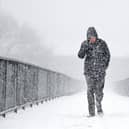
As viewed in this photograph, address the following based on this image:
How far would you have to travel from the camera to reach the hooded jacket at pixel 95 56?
33.2ft

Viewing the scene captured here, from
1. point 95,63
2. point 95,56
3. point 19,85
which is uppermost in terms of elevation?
point 95,56

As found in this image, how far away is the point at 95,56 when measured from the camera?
10.2 metres

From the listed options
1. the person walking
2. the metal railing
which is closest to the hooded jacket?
the person walking

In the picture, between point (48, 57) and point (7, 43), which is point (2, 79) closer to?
point (7, 43)

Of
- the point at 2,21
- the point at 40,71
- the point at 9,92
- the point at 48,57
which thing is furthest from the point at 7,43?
the point at 9,92

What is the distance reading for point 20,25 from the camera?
104 metres

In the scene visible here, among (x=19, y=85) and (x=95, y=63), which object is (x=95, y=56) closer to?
(x=95, y=63)

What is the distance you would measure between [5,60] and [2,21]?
8632 cm

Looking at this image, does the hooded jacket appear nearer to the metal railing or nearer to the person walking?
the person walking

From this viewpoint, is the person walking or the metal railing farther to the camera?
the person walking

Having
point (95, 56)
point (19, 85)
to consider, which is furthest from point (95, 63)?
point (19, 85)

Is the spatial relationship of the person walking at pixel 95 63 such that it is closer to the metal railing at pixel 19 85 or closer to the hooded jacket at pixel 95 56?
the hooded jacket at pixel 95 56

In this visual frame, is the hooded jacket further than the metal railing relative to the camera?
Yes

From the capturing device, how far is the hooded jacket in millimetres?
10133
